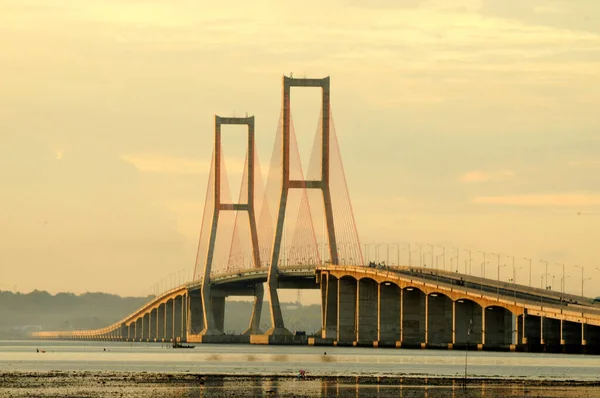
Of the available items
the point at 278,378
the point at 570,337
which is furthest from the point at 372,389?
the point at 570,337

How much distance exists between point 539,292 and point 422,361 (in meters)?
33.6

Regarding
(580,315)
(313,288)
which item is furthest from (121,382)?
(313,288)

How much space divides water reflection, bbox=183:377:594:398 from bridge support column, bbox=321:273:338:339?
74885 mm

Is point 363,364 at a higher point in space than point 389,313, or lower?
lower

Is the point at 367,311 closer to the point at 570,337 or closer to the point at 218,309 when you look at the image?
the point at 218,309

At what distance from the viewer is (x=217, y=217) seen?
181 m

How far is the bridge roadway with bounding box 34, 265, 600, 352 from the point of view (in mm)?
136625

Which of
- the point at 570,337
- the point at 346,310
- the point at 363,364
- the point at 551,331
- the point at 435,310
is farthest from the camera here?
the point at 346,310

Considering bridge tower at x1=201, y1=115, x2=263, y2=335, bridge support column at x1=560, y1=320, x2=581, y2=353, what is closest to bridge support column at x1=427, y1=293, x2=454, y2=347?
bridge support column at x1=560, y1=320, x2=581, y2=353

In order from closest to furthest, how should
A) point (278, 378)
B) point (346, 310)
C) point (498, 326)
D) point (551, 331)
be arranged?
point (278, 378)
point (551, 331)
point (498, 326)
point (346, 310)

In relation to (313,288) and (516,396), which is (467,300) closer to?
(313,288)

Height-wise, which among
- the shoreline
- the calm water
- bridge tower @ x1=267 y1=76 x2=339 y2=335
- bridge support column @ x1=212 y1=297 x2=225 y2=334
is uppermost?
bridge tower @ x1=267 y1=76 x2=339 y2=335

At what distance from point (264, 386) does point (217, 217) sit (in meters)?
95.2

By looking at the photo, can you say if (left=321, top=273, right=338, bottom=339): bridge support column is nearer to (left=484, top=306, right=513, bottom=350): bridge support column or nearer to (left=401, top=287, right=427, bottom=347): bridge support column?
(left=401, top=287, right=427, bottom=347): bridge support column
